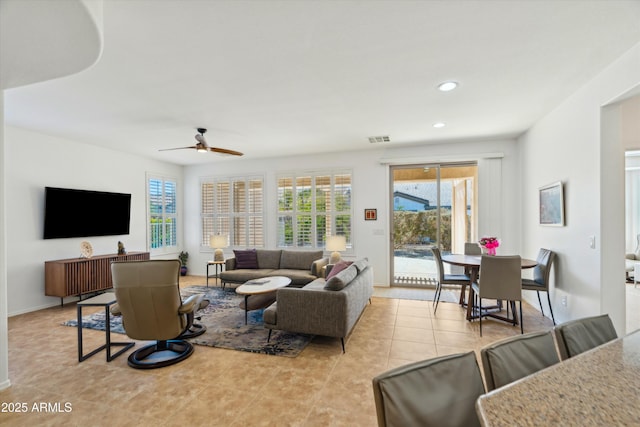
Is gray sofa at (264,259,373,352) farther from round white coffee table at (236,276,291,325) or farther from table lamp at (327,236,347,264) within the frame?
table lamp at (327,236,347,264)

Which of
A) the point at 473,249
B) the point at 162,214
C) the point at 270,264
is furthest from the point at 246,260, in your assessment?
the point at 473,249

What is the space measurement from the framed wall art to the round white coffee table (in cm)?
369

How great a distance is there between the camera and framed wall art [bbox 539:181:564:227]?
11.9 ft

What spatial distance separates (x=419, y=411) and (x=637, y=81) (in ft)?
10.8

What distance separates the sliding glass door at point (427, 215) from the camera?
5.75 meters

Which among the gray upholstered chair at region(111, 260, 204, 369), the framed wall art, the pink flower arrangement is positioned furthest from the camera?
the pink flower arrangement

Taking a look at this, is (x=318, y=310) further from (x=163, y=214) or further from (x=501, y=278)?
(x=163, y=214)

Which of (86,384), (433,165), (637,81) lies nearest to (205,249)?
(86,384)

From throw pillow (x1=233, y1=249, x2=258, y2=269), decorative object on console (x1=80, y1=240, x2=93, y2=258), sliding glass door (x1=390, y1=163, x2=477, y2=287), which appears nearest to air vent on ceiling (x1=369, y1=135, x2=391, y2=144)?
sliding glass door (x1=390, y1=163, x2=477, y2=287)

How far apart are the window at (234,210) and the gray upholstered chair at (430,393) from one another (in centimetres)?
616

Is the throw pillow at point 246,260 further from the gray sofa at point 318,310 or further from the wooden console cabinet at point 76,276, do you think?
the gray sofa at point 318,310

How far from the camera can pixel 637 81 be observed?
2412 mm

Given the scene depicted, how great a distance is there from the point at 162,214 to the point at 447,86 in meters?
6.48

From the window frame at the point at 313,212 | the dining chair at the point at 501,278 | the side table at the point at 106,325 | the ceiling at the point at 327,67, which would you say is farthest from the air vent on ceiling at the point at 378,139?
the side table at the point at 106,325
